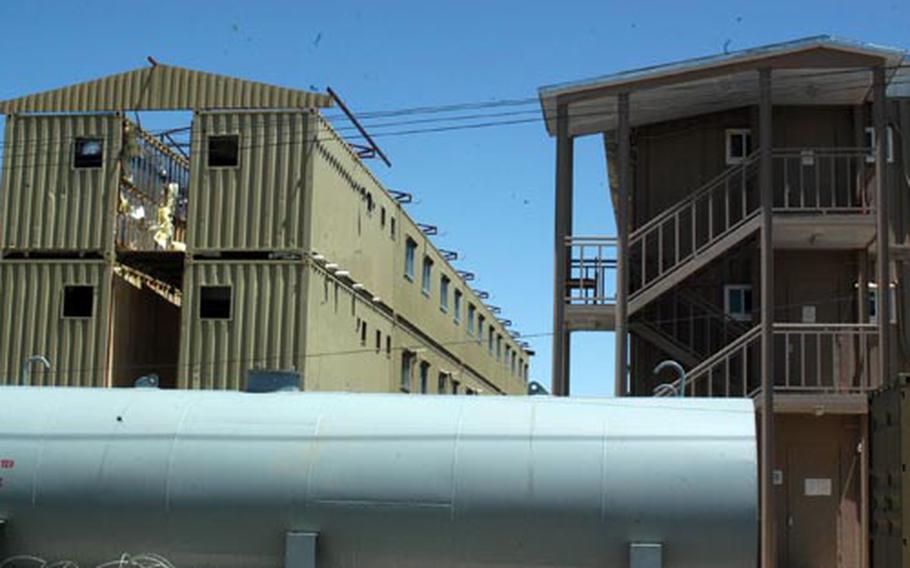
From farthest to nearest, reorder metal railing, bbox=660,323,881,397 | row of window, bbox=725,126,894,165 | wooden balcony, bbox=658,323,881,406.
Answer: row of window, bbox=725,126,894,165, metal railing, bbox=660,323,881,397, wooden balcony, bbox=658,323,881,406

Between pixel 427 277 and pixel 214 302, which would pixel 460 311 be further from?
pixel 214 302

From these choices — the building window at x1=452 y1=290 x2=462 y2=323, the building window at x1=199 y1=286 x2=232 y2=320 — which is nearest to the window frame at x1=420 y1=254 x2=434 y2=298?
the building window at x1=452 y1=290 x2=462 y2=323

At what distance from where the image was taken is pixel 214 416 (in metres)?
14.8

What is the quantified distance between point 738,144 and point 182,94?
13.3m

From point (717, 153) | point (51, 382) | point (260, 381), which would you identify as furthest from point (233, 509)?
point (51, 382)

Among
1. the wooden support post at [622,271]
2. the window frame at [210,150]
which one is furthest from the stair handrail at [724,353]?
the window frame at [210,150]

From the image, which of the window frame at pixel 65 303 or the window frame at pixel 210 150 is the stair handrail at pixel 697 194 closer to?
the window frame at pixel 210 150

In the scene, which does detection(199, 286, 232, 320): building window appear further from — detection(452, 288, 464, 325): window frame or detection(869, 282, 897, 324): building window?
detection(452, 288, 464, 325): window frame

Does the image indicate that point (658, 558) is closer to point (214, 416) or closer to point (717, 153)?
point (214, 416)

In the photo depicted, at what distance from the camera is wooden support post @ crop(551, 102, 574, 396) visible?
2417cm

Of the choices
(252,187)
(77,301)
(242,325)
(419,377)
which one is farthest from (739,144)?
(419,377)

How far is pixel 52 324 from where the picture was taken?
30016 millimetres

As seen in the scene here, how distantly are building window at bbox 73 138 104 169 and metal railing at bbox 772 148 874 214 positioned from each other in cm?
1600

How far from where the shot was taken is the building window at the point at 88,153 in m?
30.4
